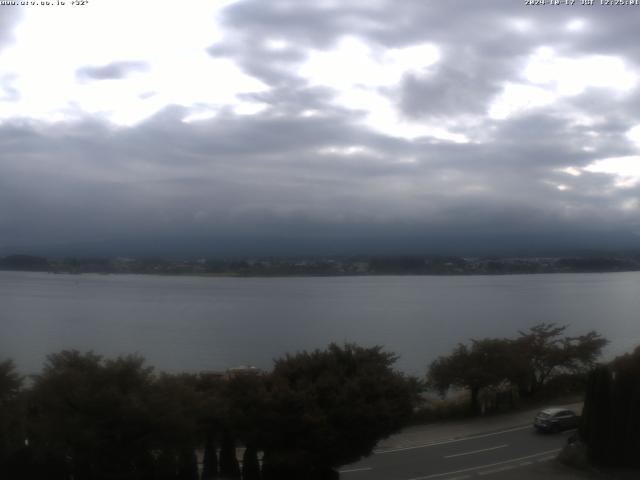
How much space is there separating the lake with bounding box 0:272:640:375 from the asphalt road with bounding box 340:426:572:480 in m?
17.4

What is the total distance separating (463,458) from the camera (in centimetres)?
1706

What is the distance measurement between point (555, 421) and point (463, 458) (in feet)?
12.8

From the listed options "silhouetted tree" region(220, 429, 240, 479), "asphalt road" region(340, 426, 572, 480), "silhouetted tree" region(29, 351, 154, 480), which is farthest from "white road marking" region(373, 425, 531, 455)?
"silhouetted tree" region(29, 351, 154, 480)

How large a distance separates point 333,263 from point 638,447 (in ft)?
401

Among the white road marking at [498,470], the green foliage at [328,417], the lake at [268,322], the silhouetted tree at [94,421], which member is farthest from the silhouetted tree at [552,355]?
the silhouetted tree at [94,421]

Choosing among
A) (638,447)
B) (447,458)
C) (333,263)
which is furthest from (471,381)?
(333,263)

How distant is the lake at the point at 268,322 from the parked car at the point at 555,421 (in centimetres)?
1689

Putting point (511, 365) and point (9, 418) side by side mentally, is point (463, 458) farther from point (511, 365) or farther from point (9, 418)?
point (9, 418)

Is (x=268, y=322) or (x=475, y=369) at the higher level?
(x=475, y=369)

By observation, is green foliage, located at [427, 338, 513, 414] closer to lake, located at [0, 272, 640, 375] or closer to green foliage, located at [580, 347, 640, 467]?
green foliage, located at [580, 347, 640, 467]

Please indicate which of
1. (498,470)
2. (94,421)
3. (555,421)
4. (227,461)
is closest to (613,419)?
(498,470)

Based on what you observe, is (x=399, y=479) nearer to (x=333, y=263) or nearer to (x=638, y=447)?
(x=638, y=447)

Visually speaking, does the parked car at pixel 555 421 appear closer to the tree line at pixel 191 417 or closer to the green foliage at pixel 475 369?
the green foliage at pixel 475 369

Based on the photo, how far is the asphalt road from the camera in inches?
611
